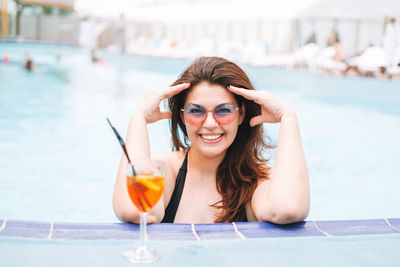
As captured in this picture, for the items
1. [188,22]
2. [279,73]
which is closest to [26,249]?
[279,73]

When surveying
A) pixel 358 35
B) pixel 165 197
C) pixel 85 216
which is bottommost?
pixel 85 216

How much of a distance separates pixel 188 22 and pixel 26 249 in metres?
20.5

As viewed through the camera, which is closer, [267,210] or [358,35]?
[267,210]

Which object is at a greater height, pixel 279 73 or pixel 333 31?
pixel 333 31

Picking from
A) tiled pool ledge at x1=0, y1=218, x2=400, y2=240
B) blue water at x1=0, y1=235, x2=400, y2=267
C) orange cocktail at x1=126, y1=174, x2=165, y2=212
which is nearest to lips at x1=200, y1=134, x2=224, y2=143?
tiled pool ledge at x1=0, y1=218, x2=400, y2=240

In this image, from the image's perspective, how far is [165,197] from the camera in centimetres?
187

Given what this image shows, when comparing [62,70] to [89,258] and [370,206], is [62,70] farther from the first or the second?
[89,258]

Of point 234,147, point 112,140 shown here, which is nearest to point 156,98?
point 234,147

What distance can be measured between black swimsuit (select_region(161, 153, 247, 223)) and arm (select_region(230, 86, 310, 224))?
30 centimetres

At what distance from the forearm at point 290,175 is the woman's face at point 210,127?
0.65 feet

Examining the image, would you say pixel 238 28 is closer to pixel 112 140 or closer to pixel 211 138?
pixel 112 140

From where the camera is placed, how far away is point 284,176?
63.5 inches

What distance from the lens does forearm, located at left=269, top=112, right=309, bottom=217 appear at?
5.04 feet

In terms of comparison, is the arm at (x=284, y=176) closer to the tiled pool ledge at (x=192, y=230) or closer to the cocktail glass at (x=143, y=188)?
the tiled pool ledge at (x=192, y=230)
